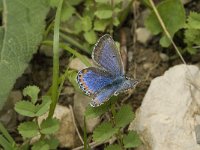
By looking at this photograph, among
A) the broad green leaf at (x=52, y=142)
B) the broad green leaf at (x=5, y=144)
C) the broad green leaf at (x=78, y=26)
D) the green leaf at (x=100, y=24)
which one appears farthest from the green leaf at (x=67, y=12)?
the broad green leaf at (x=5, y=144)

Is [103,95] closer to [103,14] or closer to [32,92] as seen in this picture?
[32,92]

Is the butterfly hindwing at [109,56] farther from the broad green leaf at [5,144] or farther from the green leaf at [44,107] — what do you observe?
the broad green leaf at [5,144]

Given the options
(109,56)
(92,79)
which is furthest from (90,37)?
(92,79)

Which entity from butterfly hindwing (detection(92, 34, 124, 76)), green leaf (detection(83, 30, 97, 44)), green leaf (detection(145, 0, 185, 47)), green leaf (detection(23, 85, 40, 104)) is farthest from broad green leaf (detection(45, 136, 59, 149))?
green leaf (detection(145, 0, 185, 47))

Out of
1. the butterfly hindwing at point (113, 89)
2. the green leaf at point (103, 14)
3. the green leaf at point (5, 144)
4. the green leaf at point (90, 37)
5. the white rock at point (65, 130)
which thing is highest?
the green leaf at point (103, 14)

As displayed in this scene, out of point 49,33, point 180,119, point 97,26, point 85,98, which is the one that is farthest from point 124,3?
point 180,119

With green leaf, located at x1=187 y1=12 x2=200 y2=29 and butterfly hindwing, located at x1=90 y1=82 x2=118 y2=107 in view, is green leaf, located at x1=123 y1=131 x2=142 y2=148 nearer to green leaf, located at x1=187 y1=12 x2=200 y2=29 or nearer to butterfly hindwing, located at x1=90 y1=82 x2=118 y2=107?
butterfly hindwing, located at x1=90 y1=82 x2=118 y2=107
